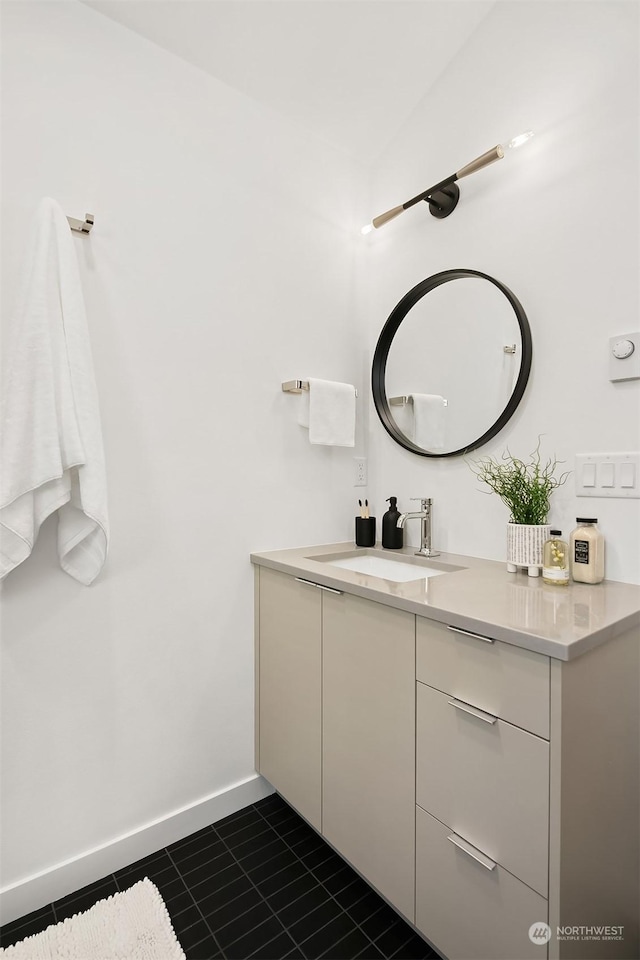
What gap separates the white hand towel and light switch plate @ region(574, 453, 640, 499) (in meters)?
0.51

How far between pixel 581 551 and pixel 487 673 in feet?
1.70

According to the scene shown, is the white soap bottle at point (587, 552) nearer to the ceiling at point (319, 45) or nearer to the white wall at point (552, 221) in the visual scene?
the white wall at point (552, 221)

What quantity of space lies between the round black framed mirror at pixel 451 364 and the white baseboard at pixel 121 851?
4.48ft

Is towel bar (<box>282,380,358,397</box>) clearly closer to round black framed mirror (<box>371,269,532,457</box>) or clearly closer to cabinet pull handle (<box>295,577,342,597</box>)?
round black framed mirror (<box>371,269,532,457</box>)

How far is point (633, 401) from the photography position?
4.13 feet

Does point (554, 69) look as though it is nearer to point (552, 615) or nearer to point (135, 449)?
point (552, 615)

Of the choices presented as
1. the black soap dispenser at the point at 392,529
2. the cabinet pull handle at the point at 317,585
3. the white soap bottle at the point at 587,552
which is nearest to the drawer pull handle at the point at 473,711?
the cabinet pull handle at the point at 317,585

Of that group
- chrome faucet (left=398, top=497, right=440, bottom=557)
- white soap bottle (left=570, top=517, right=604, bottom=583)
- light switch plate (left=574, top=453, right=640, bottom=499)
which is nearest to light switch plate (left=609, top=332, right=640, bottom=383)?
light switch plate (left=574, top=453, right=640, bottom=499)

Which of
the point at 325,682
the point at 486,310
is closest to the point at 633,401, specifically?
the point at 486,310

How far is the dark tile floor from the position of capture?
116cm

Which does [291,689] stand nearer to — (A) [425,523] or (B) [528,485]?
(A) [425,523]

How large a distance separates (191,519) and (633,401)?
1313 mm

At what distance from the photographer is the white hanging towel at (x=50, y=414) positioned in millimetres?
1160

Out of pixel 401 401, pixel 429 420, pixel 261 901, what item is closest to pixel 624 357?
pixel 429 420
